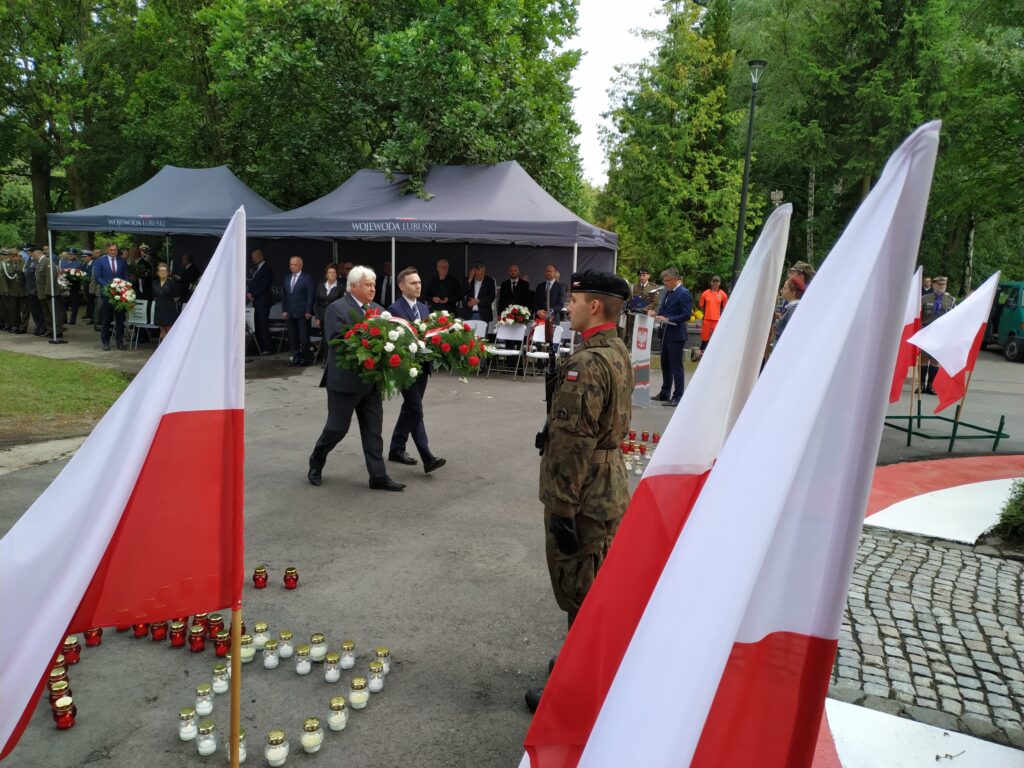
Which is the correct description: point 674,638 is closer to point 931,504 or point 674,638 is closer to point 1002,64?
point 931,504

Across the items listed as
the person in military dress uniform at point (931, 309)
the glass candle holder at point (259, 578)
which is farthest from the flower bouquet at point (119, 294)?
the person in military dress uniform at point (931, 309)

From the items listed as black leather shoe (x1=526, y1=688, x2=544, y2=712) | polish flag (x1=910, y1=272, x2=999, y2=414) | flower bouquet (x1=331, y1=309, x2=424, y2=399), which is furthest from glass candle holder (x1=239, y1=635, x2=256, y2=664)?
polish flag (x1=910, y1=272, x2=999, y2=414)

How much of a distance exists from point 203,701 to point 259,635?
2.31 feet

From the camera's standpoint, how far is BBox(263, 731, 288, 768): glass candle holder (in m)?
3.09

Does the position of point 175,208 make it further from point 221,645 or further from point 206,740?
point 206,740

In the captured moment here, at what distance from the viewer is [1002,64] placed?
12969mm

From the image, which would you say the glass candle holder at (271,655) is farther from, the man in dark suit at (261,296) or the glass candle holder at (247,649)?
the man in dark suit at (261,296)

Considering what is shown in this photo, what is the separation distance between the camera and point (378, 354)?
6453mm

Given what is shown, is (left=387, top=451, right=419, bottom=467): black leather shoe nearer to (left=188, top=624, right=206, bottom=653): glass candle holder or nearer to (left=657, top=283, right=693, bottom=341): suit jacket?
(left=188, top=624, right=206, bottom=653): glass candle holder

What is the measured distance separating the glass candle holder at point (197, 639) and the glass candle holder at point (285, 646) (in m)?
0.48

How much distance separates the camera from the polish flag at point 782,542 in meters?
1.29

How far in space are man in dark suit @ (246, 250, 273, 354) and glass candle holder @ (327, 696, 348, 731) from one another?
44.2ft

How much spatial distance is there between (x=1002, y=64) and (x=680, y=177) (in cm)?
1776

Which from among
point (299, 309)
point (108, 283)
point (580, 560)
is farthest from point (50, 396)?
point (580, 560)
